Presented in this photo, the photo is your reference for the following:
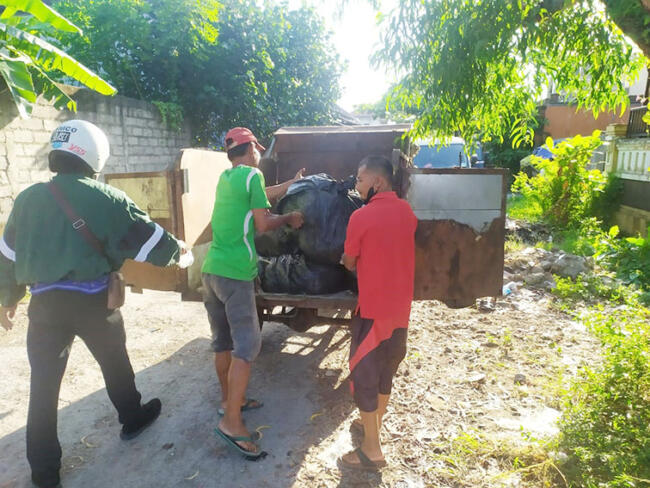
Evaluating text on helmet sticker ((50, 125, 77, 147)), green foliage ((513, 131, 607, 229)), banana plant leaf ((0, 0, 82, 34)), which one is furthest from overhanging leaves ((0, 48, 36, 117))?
green foliage ((513, 131, 607, 229))

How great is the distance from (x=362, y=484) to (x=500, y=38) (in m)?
2.42

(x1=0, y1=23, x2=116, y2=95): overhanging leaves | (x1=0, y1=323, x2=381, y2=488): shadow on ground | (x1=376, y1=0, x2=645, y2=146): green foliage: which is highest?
(x1=0, y1=23, x2=116, y2=95): overhanging leaves

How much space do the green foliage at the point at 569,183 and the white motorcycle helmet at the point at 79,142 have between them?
8.01m

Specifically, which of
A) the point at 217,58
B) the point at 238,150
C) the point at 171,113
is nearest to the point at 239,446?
the point at 238,150

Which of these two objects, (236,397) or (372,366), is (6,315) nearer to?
(236,397)

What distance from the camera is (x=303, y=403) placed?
3.29 meters

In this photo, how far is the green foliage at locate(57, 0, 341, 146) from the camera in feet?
25.6

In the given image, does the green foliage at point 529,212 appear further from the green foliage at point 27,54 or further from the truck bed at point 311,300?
the green foliage at point 27,54

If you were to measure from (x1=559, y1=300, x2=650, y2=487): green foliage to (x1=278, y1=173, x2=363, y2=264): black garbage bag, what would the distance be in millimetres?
1690

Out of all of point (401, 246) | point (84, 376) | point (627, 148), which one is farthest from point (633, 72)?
point (627, 148)

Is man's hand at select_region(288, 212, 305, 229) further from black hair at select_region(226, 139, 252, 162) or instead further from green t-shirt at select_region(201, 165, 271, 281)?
black hair at select_region(226, 139, 252, 162)

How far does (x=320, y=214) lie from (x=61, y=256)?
1.61 m

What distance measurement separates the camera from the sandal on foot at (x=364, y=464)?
8.30 ft

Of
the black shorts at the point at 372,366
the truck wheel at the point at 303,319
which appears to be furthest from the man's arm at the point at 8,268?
the black shorts at the point at 372,366
